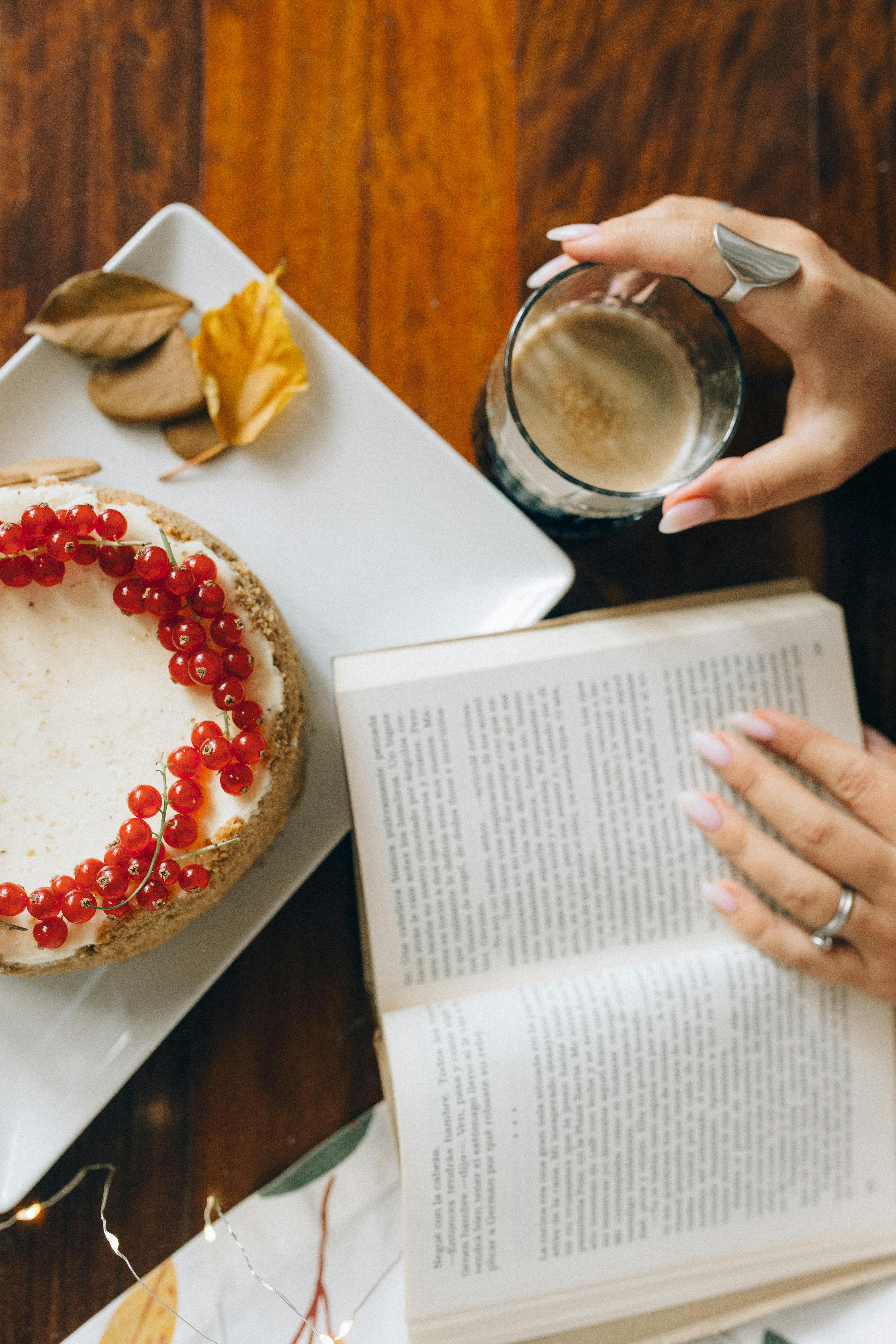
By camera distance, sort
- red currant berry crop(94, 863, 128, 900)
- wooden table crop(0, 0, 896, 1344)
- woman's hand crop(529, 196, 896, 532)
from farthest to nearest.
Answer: wooden table crop(0, 0, 896, 1344) < woman's hand crop(529, 196, 896, 532) < red currant berry crop(94, 863, 128, 900)

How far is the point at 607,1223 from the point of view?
0.75 meters

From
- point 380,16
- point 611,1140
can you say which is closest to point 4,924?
point 611,1140

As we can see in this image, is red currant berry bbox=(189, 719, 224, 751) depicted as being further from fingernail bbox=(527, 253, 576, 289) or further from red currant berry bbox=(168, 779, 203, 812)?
fingernail bbox=(527, 253, 576, 289)

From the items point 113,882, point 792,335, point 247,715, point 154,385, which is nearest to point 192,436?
point 154,385

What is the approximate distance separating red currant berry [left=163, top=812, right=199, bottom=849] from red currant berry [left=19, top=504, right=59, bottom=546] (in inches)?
8.5

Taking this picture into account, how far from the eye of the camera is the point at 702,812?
77cm

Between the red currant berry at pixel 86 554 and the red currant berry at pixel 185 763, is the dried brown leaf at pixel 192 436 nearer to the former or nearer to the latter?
the red currant berry at pixel 86 554

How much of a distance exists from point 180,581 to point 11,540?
0.39 ft

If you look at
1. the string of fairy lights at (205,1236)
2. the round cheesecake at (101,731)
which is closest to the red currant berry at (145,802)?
the round cheesecake at (101,731)

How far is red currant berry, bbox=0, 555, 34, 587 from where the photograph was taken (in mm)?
604

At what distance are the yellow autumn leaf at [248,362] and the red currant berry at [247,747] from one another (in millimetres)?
290

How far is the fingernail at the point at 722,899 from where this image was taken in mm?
771

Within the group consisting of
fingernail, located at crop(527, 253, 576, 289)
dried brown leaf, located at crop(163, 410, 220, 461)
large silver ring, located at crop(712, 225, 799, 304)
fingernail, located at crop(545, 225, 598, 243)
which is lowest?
dried brown leaf, located at crop(163, 410, 220, 461)

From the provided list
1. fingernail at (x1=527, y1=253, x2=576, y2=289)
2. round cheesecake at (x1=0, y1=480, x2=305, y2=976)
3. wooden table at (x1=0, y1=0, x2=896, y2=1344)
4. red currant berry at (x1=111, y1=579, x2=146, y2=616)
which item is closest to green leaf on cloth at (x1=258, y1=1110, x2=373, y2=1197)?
wooden table at (x1=0, y1=0, x2=896, y2=1344)
